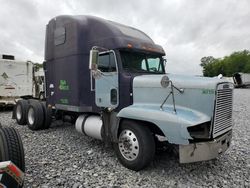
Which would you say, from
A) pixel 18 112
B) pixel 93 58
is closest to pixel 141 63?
pixel 93 58

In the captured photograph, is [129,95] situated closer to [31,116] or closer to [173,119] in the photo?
[173,119]

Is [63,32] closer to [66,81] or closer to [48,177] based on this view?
[66,81]

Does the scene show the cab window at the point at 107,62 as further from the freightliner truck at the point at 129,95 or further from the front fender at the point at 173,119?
the front fender at the point at 173,119

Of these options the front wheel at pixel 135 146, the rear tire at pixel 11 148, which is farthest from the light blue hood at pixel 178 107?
the rear tire at pixel 11 148

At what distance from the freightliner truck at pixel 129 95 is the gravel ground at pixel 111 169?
1.21 ft

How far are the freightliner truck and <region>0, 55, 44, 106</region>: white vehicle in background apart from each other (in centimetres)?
629

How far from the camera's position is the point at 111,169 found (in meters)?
4.40

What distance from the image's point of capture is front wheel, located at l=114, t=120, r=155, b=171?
4086mm

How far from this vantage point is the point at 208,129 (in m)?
3.90

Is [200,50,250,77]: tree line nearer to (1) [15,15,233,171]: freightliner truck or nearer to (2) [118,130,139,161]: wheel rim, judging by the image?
(1) [15,15,233,171]: freightliner truck

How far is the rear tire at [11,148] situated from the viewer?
3.19m

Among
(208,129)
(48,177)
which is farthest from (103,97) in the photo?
(208,129)

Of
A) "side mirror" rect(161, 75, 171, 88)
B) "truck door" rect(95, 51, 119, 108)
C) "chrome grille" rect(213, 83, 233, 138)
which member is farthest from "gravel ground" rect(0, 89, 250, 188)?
"side mirror" rect(161, 75, 171, 88)

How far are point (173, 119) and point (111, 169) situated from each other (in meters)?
1.65
